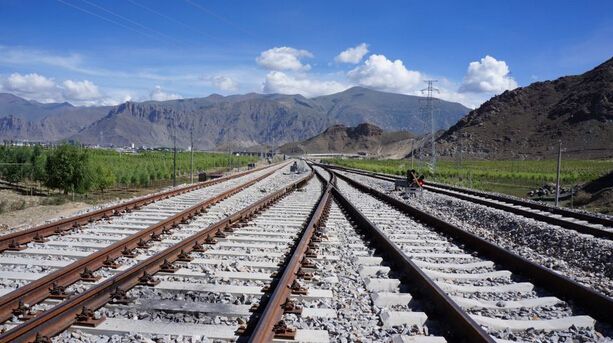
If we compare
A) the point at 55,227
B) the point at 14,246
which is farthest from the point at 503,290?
the point at 55,227

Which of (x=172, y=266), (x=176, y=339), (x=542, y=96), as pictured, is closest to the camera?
(x=176, y=339)

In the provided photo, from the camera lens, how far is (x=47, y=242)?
8.73 meters

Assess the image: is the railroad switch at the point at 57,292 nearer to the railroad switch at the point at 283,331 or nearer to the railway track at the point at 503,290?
the railroad switch at the point at 283,331

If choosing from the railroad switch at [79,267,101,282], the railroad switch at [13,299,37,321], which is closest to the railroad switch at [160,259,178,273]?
the railroad switch at [79,267,101,282]

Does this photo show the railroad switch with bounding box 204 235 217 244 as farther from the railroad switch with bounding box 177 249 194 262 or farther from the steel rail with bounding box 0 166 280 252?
the steel rail with bounding box 0 166 280 252

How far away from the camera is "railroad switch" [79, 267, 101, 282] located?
248 inches

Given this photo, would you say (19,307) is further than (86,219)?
No

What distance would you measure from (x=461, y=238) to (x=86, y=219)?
7.38 meters

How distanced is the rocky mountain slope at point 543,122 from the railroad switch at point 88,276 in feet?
405

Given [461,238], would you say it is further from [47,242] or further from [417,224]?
[47,242]

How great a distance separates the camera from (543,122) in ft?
500

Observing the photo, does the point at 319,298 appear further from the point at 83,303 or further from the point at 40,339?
the point at 40,339

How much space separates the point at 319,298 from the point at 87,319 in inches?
90.2

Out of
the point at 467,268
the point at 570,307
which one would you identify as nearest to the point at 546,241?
the point at 467,268
